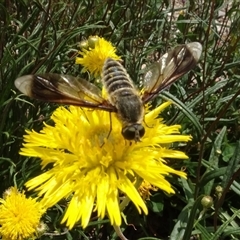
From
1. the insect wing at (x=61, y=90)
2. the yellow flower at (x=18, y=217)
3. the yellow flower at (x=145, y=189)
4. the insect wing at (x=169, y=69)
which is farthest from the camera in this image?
the yellow flower at (x=145, y=189)

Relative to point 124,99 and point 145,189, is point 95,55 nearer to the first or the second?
point 145,189

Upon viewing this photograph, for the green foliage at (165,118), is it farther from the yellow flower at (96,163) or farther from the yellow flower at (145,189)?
the yellow flower at (96,163)

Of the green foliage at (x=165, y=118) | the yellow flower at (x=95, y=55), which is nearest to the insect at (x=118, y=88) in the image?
the green foliage at (x=165, y=118)

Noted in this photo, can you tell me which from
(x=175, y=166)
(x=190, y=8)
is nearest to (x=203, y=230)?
(x=175, y=166)

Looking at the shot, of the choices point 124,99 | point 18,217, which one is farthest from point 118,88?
point 18,217

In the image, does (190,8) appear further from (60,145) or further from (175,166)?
(60,145)

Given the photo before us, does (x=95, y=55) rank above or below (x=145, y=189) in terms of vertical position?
above

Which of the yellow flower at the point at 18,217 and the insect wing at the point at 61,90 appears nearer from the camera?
the insect wing at the point at 61,90

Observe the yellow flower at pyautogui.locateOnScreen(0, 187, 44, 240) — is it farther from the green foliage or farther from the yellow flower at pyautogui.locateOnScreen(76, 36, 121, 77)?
the yellow flower at pyautogui.locateOnScreen(76, 36, 121, 77)
